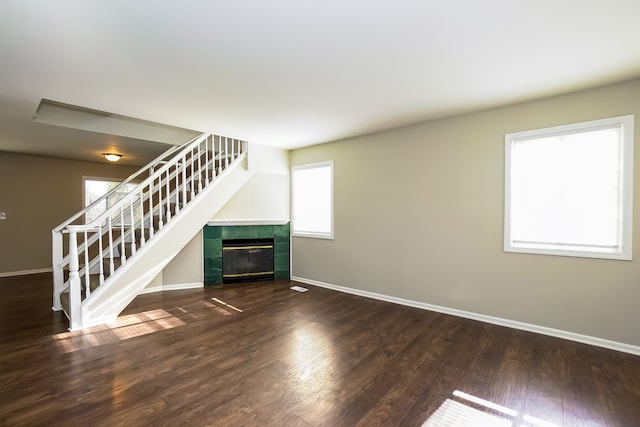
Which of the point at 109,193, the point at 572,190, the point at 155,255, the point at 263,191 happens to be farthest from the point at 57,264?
the point at 572,190

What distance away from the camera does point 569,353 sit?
2.63 metres

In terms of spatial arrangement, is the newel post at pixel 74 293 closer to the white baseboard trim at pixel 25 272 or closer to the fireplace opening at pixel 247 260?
the fireplace opening at pixel 247 260

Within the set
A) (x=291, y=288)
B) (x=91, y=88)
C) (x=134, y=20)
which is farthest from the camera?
(x=291, y=288)

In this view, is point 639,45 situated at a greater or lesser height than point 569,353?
greater

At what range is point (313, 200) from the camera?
5.35m

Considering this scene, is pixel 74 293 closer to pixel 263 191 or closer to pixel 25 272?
pixel 263 191

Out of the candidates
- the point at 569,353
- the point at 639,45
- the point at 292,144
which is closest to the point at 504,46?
the point at 639,45

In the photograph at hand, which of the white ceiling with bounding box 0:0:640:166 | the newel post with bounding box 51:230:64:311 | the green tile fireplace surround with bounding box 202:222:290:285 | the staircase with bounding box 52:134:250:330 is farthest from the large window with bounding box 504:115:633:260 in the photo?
the newel post with bounding box 51:230:64:311

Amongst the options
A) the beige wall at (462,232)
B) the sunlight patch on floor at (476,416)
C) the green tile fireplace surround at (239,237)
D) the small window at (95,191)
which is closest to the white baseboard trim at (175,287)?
the green tile fireplace surround at (239,237)

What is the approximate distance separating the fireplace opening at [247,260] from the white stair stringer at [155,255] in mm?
925

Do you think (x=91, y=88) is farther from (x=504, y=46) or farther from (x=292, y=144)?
(x=504, y=46)

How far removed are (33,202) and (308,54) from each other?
6.97 metres

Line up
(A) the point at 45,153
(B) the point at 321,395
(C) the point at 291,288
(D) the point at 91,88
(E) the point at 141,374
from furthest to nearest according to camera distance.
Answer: (A) the point at 45,153 → (C) the point at 291,288 → (D) the point at 91,88 → (E) the point at 141,374 → (B) the point at 321,395

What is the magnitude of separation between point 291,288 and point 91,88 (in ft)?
12.1
